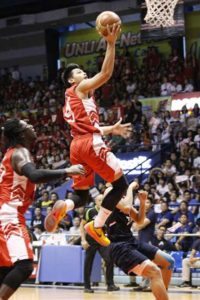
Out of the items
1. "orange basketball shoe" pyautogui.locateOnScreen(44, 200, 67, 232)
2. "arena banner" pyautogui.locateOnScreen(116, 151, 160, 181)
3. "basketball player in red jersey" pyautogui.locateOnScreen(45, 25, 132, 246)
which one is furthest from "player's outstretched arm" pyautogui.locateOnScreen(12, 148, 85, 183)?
"arena banner" pyautogui.locateOnScreen(116, 151, 160, 181)

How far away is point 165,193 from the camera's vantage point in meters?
19.1

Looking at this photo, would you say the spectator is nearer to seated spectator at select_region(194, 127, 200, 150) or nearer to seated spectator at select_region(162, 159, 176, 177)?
seated spectator at select_region(162, 159, 176, 177)

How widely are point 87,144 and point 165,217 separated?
9160 mm

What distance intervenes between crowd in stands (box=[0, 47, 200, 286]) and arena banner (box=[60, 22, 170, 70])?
59 cm

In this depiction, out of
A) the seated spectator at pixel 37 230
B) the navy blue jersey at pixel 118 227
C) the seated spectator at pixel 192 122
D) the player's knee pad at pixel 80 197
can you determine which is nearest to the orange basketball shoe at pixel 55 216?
the player's knee pad at pixel 80 197

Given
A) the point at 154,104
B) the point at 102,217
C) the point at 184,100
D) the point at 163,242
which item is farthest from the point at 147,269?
the point at 154,104

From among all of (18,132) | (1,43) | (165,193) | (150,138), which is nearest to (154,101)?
(150,138)

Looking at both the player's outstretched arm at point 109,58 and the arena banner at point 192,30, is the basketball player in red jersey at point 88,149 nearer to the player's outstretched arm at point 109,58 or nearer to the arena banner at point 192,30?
the player's outstretched arm at point 109,58

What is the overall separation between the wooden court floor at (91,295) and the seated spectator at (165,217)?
1862 mm

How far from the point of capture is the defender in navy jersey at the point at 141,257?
27.6 feet

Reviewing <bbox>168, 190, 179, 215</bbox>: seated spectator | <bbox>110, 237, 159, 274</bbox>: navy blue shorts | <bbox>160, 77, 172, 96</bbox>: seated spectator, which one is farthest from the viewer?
<bbox>160, 77, 172, 96</bbox>: seated spectator

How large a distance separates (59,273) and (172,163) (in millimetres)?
5586

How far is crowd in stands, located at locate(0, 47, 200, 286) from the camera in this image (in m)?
17.6

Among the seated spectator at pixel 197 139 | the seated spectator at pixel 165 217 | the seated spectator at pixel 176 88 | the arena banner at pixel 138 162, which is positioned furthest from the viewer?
the seated spectator at pixel 176 88
